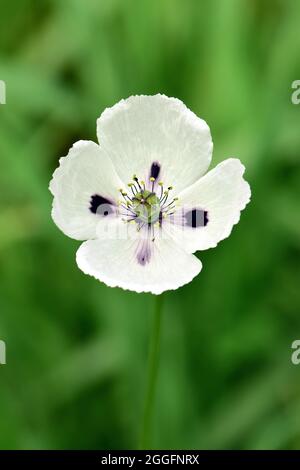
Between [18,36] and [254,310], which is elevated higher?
[18,36]

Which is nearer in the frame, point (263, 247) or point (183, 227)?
point (183, 227)

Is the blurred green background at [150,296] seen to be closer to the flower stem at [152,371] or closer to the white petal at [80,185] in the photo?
the flower stem at [152,371]

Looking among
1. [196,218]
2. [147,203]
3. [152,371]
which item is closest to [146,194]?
[147,203]

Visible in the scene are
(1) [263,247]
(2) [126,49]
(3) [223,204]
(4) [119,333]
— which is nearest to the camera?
(3) [223,204]

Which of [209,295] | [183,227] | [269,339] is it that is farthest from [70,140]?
[183,227]

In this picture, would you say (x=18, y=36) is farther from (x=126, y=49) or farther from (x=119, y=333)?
(x=119, y=333)

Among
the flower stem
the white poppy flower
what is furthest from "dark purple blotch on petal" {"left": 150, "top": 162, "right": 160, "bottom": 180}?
the flower stem
